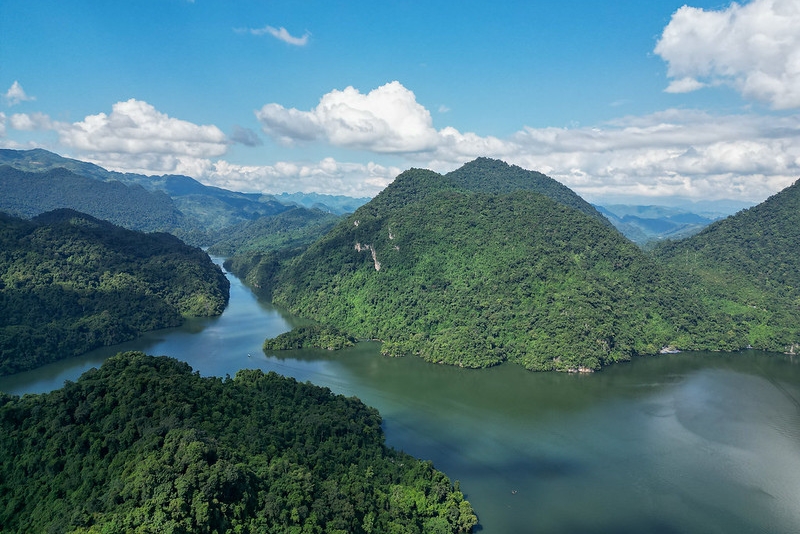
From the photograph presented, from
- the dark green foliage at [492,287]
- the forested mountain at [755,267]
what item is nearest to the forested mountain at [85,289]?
the dark green foliage at [492,287]

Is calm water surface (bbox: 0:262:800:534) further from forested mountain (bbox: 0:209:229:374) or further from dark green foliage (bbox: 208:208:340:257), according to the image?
dark green foliage (bbox: 208:208:340:257)

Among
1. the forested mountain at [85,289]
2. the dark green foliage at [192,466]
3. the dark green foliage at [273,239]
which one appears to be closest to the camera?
Answer: the dark green foliage at [192,466]

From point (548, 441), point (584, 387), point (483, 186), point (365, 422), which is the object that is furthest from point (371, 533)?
point (483, 186)

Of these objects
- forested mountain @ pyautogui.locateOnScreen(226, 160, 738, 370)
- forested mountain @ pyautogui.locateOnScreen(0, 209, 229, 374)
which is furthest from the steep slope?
forested mountain @ pyautogui.locateOnScreen(0, 209, 229, 374)

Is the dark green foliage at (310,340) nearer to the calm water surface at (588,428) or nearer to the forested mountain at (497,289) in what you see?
the calm water surface at (588,428)

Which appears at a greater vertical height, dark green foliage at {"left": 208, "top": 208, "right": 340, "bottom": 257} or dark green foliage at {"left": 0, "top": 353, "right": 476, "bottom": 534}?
dark green foliage at {"left": 208, "top": 208, "right": 340, "bottom": 257}

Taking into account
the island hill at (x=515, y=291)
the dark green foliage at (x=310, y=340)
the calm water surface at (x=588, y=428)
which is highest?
the island hill at (x=515, y=291)
